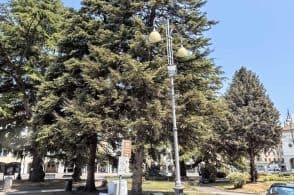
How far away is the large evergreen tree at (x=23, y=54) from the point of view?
101 ft

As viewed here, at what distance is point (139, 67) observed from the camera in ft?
59.5

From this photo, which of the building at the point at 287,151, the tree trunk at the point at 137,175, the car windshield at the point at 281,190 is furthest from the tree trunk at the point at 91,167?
the building at the point at 287,151

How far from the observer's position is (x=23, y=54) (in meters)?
32.1

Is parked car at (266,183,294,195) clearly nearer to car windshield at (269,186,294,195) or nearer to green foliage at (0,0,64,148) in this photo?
car windshield at (269,186,294,195)

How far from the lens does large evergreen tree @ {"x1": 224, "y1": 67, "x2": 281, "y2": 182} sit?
112 ft

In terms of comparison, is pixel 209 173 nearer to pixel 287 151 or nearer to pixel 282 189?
pixel 282 189

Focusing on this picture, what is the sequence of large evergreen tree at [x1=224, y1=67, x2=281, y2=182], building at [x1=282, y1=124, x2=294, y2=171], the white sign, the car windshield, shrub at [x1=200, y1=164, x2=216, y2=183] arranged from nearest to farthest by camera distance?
the white sign, the car windshield, large evergreen tree at [x1=224, y1=67, x2=281, y2=182], shrub at [x1=200, y1=164, x2=216, y2=183], building at [x1=282, y1=124, x2=294, y2=171]

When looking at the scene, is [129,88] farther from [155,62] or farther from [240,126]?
[240,126]

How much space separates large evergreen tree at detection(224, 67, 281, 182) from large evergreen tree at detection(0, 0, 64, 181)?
64.8 ft

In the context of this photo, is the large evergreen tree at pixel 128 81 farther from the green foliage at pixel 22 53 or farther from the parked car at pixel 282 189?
the green foliage at pixel 22 53

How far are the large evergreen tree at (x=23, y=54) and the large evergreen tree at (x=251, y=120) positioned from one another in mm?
19766

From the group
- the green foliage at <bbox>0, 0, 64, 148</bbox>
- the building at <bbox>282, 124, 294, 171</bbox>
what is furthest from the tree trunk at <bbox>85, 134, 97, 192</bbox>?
the building at <bbox>282, 124, 294, 171</bbox>

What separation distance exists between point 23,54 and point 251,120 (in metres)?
23.5

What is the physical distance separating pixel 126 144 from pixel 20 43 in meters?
24.2
